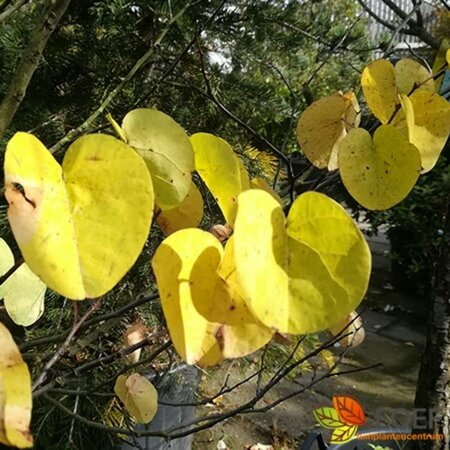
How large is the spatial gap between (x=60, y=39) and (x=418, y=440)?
1.00m

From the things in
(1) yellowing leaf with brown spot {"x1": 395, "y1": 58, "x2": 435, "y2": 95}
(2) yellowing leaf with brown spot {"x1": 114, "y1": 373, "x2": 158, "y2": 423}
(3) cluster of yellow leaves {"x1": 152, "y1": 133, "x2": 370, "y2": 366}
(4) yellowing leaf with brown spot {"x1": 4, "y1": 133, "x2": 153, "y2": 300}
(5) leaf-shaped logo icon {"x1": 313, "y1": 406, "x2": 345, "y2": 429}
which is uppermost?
(1) yellowing leaf with brown spot {"x1": 395, "y1": 58, "x2": 435, "y2": 95}

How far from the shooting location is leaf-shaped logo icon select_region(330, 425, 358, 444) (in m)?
0.95

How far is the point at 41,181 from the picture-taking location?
185 mm

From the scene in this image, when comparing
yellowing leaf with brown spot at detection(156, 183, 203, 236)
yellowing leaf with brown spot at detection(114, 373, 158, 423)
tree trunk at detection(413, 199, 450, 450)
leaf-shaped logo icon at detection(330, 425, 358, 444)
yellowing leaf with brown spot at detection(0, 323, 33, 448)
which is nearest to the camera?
yellowing leaf with brown spot at detection(0, 323, 33, 448)

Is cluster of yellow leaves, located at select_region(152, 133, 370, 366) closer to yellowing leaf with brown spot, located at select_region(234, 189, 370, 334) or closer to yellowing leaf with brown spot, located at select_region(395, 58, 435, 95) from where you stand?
yellowing leaf with brown spot, located at select_region(234, 189, 370, 334)

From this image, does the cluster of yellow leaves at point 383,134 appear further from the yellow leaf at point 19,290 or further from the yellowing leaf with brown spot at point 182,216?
the yellow leaf at point 19,290

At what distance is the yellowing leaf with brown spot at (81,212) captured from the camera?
6.7 inches

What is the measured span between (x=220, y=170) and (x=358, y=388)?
Result: 1926 millimetres

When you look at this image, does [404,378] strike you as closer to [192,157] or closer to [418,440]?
[418,440]

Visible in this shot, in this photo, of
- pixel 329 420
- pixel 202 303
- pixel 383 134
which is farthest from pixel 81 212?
pixel 329 420

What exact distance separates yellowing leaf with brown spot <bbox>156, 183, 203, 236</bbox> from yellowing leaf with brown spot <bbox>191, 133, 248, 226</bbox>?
40 millimetres

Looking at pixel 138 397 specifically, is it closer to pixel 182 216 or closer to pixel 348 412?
pixel 182 216

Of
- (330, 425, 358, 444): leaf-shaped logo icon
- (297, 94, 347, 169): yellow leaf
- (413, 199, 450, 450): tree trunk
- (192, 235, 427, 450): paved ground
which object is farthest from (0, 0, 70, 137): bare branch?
(192, 235, 427, 450): paved ground

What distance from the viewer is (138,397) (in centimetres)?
44
